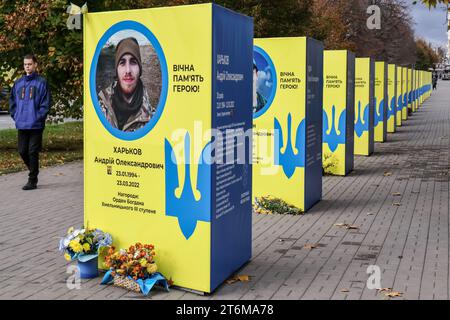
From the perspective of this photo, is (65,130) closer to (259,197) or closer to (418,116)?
(259,197)

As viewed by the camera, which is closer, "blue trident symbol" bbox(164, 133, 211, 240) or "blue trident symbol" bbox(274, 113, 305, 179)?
"blue trident symbol" bbox(164, 133, 211, 240)

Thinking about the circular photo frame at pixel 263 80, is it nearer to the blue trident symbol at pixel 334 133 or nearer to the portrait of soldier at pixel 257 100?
the portrait of soldier at pixel 257 100

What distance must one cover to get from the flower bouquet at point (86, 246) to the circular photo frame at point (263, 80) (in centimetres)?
401

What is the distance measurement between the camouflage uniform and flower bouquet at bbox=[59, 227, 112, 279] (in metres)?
0.99

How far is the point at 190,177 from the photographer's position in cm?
553

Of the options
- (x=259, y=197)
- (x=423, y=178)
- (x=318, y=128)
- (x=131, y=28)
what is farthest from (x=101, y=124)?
(x=423, y=178)

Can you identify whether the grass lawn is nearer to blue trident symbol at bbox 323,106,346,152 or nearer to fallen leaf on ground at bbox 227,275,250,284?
blue trident symbol at bbox 323,106,346,152

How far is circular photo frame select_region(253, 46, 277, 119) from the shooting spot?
30.5 ft

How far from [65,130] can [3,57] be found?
23.7ft

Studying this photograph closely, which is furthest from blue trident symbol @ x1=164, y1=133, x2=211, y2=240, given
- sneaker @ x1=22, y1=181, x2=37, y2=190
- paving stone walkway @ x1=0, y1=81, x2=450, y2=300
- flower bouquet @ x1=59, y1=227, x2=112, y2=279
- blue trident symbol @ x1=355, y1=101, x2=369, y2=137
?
blue trident symbol @ x1=355, y1=101, x2=369, y2=137

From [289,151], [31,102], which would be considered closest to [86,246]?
[289,151]

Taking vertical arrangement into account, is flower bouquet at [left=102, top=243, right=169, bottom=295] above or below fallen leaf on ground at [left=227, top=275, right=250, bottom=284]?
above

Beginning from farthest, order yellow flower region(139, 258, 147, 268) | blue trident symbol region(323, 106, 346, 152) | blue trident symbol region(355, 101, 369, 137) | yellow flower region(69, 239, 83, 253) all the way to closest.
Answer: blue trident symbol region(355, 101, 369, 137), blue trident symbol region(323, 106, 346, 152), yellow flower region(69, 239, 83, 253), yellow flower region(139, 258, 147, 268)

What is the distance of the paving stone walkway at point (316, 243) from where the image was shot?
226 inches
